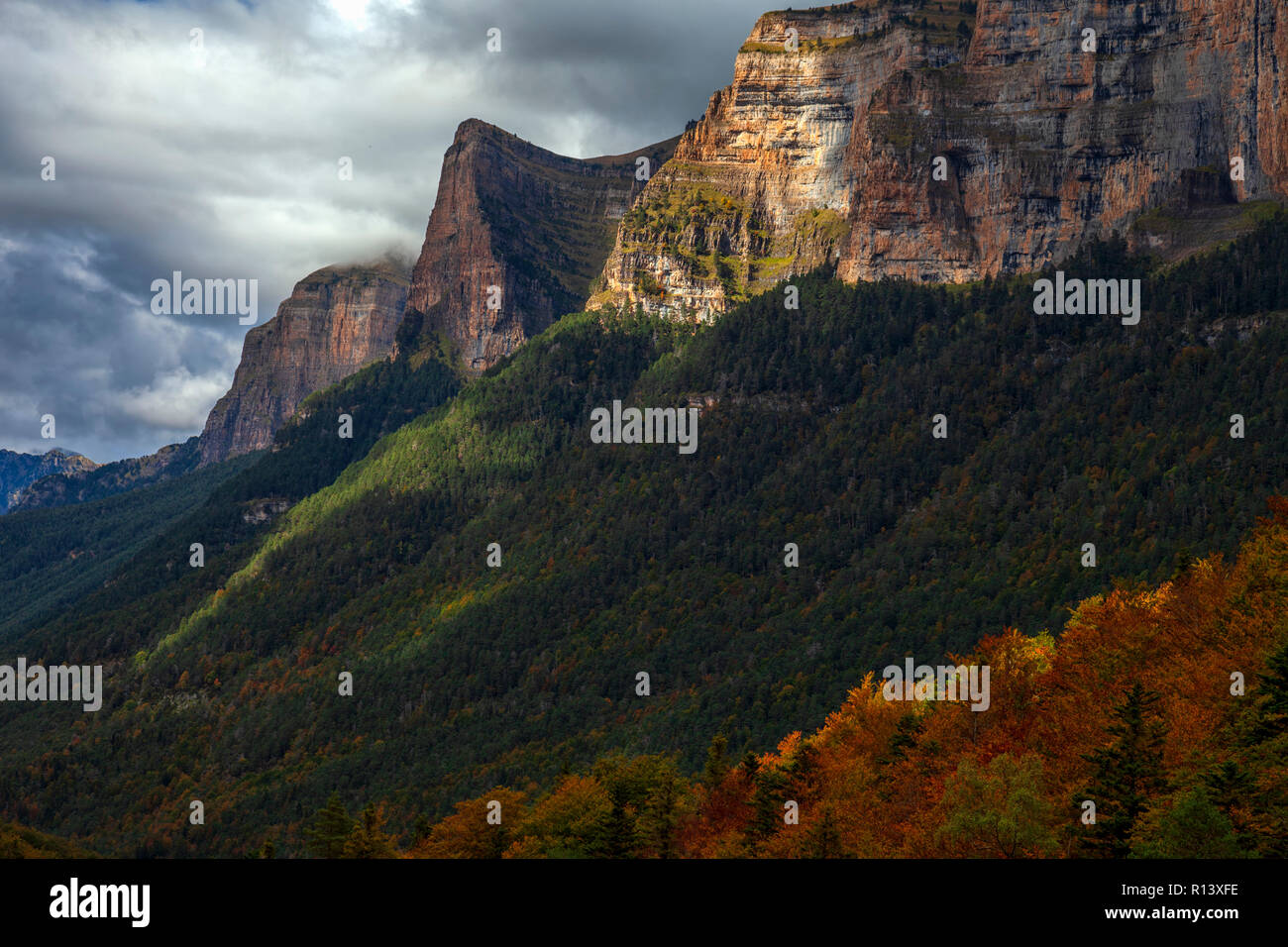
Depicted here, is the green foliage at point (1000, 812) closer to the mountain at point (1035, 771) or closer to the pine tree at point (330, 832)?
the mountain at point (1035, 771)

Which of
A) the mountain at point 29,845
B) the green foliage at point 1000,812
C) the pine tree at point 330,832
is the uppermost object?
the green foliage at point 1000,812

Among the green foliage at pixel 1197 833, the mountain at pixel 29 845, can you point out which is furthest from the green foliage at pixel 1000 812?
the mountain at pixel 29 845

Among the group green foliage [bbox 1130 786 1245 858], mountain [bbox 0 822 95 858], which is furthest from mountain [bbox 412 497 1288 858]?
mountain [bbox 0 822 95 858]

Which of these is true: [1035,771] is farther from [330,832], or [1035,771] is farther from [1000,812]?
[330,832]

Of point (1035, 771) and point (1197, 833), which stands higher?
point (1035, 771)

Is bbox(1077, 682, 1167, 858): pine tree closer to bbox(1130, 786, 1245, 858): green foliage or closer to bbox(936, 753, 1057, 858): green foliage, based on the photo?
bbox(936, 753, 1057, 858): green foliage

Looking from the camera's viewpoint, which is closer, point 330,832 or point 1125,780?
point 1125,780

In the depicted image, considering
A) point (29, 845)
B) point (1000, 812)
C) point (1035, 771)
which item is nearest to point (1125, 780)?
point (1000, 812)

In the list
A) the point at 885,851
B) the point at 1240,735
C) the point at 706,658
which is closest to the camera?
the point at 1240,735

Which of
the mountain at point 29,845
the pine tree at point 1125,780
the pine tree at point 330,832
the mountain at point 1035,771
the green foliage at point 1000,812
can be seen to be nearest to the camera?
the mountain at point 1035,771
